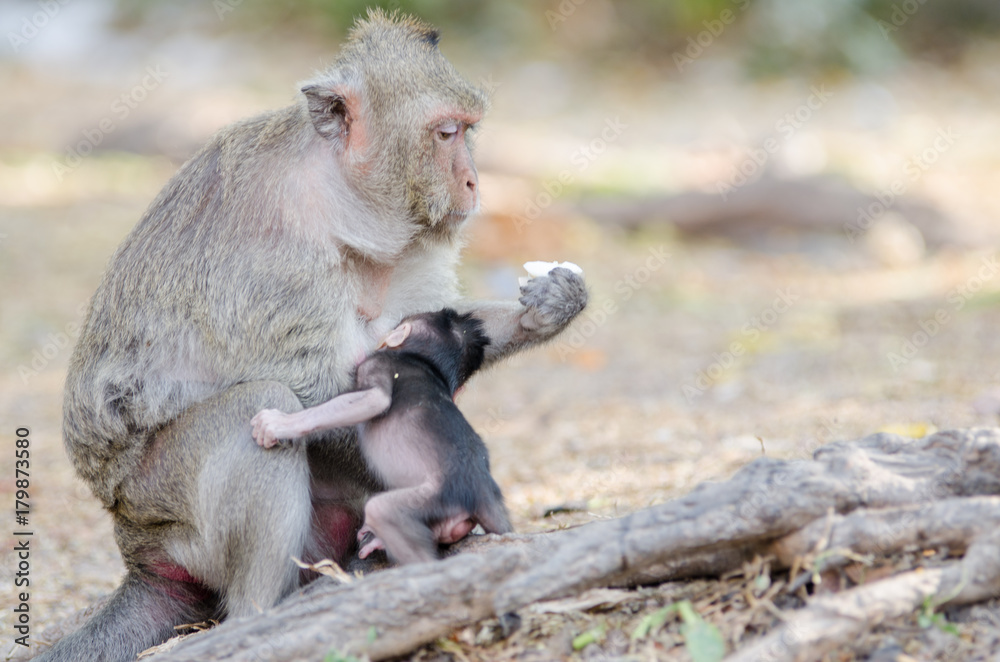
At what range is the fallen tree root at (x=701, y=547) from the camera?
320cm

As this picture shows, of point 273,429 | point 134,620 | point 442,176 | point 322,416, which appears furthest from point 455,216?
point 134,620

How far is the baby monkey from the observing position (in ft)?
12.6

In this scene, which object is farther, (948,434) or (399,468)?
(399,468)

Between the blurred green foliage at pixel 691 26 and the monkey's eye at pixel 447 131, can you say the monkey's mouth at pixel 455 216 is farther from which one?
the blurred green foliage at pixel 691 26

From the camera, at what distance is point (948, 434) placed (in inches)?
139

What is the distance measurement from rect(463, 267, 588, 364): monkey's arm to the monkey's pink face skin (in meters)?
0.49

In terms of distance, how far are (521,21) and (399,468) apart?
16.5 meters

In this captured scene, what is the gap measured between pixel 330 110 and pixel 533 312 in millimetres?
1269

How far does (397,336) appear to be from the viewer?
4480 millimetres

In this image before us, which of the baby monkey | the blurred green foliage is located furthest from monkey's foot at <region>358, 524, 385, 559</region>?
the blurred green foliage

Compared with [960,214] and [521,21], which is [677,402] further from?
[521,21]

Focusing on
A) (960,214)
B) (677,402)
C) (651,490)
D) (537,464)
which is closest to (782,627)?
(651,490)

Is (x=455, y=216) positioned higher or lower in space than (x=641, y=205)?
lower

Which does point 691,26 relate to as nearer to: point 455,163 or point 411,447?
point 455,163
